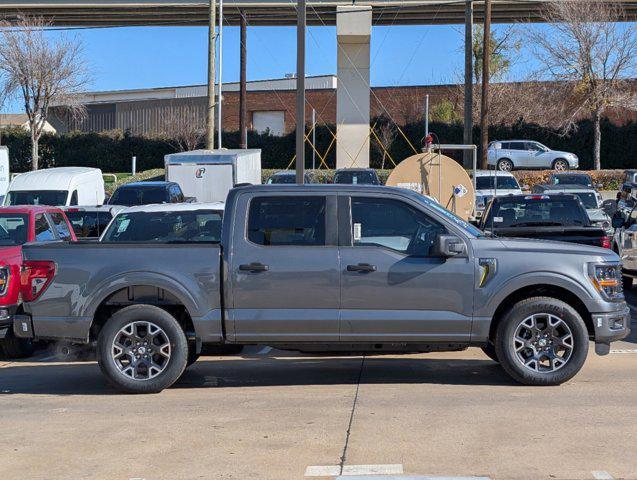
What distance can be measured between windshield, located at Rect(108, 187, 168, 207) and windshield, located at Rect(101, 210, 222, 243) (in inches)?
497

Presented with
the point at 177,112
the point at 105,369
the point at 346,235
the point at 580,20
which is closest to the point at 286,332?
the point at 346,235

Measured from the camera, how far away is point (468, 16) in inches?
1487

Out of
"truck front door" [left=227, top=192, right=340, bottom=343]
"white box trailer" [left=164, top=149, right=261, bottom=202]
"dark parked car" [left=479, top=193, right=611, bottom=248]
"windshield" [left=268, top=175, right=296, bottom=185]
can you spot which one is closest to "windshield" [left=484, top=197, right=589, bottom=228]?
"dark parked car" [left=479, top=193, right=611, bottom=248]

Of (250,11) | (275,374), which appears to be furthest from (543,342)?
(250,11)

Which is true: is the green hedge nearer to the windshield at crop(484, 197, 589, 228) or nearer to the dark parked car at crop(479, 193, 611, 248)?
the dark parked car at crop(479, 193, 611, 248)

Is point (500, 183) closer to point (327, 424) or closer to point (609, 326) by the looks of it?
point (609, 326)

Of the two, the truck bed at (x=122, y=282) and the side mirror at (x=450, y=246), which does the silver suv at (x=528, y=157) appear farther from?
the truck bed at (x=122, y=282)

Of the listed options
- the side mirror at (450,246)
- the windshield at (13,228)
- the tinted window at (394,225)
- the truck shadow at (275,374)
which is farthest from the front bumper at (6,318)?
the side mirror at (450,246)

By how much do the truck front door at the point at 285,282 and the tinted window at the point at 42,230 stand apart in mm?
4855

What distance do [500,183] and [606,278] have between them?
910 inches

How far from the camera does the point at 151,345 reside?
30.3 feet

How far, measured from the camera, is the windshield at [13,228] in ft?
41.5

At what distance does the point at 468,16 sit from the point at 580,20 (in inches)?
293

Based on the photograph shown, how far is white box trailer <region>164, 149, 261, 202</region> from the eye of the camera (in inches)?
1062
